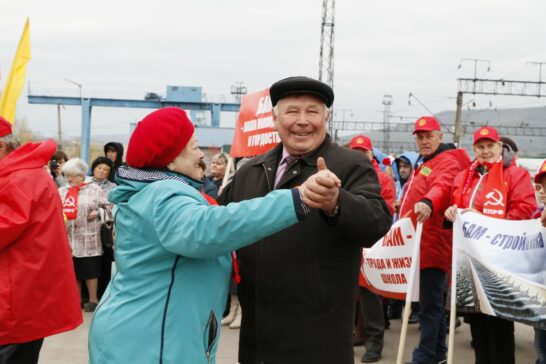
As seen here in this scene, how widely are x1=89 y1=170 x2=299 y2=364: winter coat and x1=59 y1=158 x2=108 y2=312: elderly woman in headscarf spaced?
603 cm

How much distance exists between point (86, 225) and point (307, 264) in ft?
20.5

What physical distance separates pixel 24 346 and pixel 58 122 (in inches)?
2215

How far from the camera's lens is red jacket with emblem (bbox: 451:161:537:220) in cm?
514

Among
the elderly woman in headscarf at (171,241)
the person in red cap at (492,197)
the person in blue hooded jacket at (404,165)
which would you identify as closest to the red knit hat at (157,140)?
the elderly woman in headscarf at (171,241)

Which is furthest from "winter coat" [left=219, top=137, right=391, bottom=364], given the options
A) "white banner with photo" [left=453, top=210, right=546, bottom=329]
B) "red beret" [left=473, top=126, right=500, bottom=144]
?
"red beret" [left=473, top=126, right=500, bottom=144]

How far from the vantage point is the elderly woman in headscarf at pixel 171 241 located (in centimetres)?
219

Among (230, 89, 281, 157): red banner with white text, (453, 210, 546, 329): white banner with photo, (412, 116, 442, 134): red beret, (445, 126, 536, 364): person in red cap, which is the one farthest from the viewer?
(230, 89, 281, 157): red banner with white text

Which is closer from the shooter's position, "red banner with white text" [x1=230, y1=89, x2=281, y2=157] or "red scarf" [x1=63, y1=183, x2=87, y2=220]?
"red banner with white text" [x1=230, y1=89, x2=281, y2=157]

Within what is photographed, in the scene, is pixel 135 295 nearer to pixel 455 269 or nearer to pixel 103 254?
pixel 455 269

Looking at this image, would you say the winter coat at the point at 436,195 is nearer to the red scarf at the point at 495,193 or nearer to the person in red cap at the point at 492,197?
the person in red cap at the point at 492,197

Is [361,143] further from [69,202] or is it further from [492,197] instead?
[69,202]

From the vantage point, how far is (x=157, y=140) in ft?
8.25

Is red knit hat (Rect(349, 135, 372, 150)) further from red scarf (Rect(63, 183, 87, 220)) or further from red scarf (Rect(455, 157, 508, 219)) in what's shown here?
red scarf (Rect(63, 183, 87, 220))

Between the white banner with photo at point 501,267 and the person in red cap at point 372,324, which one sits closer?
the white banner with photo at point 501,267
